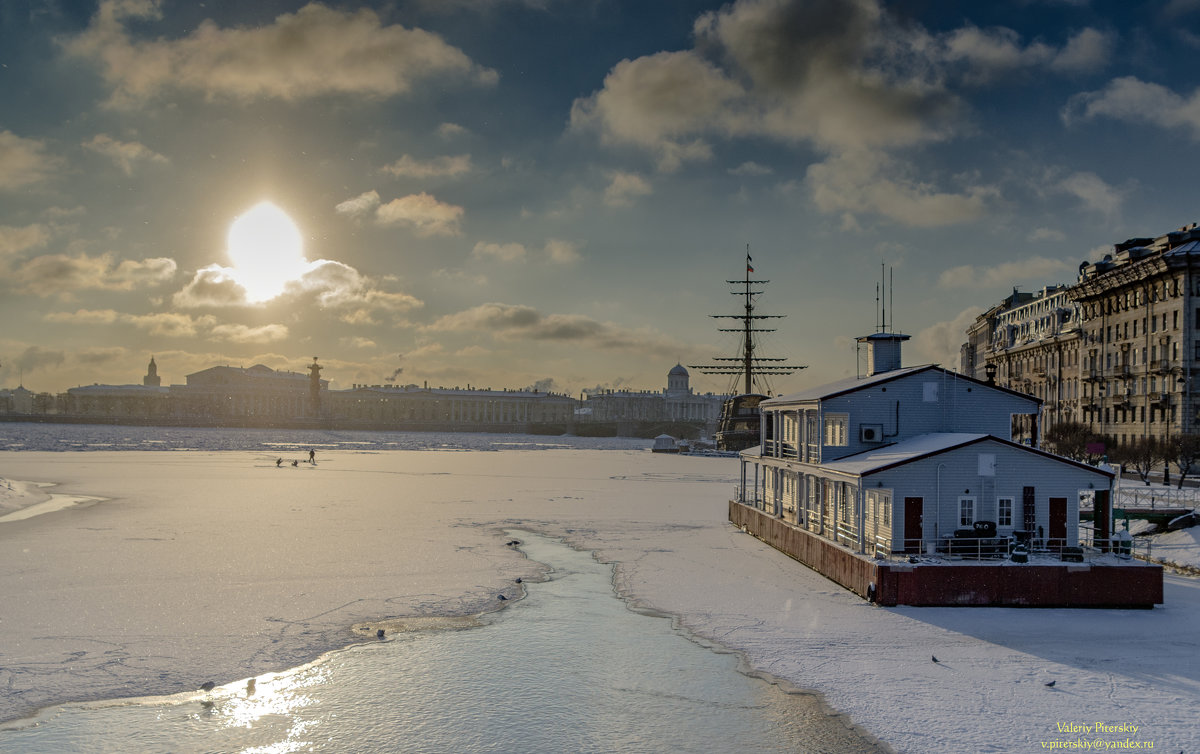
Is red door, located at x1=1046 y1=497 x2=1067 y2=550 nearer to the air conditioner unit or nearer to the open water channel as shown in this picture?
the air conditioner unit

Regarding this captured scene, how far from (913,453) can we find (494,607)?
14.2 metres

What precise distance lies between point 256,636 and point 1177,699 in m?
20.8

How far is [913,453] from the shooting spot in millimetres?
28375

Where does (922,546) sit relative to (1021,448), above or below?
below

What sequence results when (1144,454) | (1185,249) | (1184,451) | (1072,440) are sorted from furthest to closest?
(1072,440)
(1185,249)
(1144,454)
(1184,451)

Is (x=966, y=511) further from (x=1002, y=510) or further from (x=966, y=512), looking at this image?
(x=1002, y=510)

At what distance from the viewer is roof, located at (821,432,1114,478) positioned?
27.5 m

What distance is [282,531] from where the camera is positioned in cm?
3981

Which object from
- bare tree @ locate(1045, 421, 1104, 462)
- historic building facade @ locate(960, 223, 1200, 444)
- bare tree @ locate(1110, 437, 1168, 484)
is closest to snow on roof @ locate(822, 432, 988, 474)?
bare tree @ locate(1110, 437, 1168, 484)

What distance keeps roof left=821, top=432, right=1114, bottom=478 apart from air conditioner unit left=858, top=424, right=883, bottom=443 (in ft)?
1.79

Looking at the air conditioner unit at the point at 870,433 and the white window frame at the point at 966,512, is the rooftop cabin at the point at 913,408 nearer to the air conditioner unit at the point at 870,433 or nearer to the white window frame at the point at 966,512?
the air conditioner unit at the point at 870,433

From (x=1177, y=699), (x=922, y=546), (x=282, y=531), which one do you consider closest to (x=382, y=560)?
(x=282, y=531)

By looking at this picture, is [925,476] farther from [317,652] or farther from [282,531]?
[282,531]

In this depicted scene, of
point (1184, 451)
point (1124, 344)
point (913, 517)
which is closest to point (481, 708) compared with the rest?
point (913, 517)
